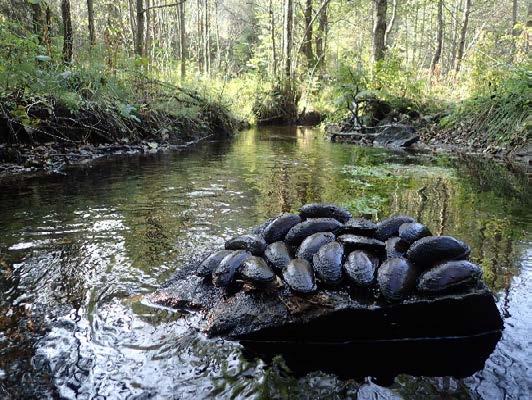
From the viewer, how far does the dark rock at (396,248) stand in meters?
2.59

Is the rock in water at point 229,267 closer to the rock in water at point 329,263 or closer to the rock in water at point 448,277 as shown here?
the rock in water at point 329,263

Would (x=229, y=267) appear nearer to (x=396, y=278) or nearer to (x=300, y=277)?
(x=300, y=277)

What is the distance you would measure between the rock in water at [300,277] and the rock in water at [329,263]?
6cm

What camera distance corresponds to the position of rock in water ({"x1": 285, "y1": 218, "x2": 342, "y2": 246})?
2.83 meters

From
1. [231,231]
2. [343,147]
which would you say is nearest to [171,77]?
[343,147]

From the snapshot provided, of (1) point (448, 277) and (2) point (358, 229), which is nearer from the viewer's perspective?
(1) point (448, 277)

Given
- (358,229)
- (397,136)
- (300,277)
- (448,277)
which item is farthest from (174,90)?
(448,277)

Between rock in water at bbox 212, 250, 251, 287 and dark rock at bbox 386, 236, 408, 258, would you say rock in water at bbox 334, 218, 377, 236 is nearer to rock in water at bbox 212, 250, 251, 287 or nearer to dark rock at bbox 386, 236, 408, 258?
dark rock at bbox 386, 236, 408, 258

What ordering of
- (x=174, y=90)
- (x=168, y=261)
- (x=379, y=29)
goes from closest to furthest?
(x=168, y=261) → (x=174, y=90) → (x=379, y=29)

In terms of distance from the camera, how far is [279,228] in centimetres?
293

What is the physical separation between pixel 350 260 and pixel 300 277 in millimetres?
331

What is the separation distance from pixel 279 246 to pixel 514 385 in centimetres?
138

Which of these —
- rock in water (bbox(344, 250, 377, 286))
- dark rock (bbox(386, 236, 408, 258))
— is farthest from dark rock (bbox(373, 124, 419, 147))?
rock in water (bbox(344, 250, 377, 286))

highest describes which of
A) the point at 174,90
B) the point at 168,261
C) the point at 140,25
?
the point at 140,25
